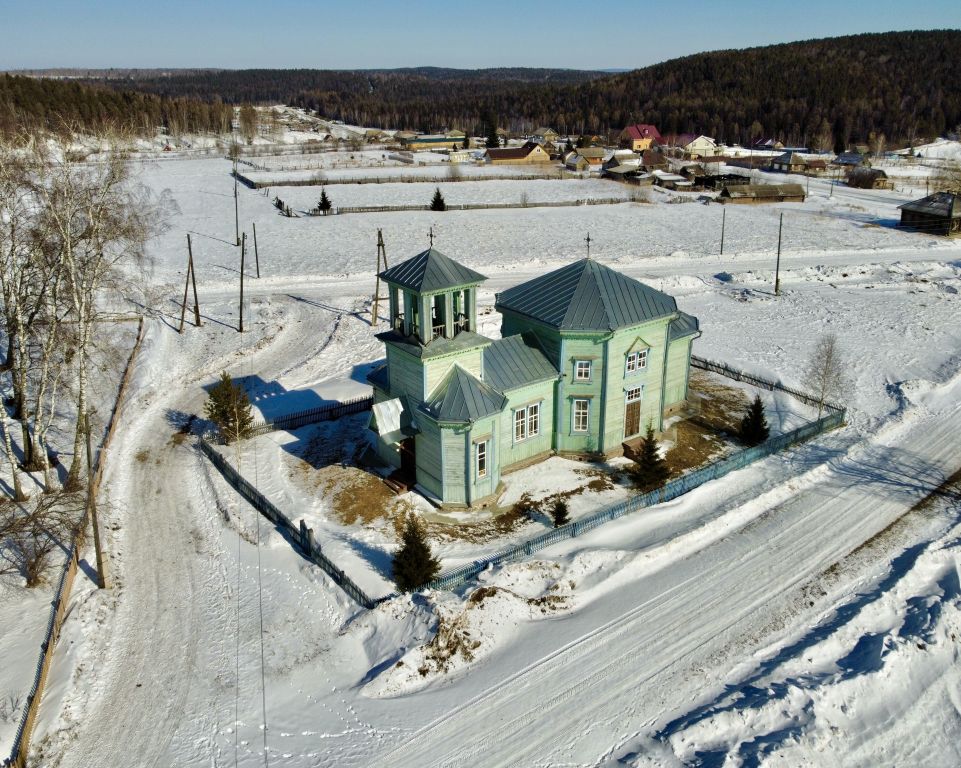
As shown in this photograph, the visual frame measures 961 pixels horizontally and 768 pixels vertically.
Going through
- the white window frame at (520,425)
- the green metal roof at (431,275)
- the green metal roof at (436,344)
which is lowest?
the white window frame at (520,425)

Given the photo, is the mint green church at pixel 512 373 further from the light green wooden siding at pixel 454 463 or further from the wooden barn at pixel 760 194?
the wooden barn at pixel 760 194

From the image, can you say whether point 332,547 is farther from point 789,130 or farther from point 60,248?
point 789,130

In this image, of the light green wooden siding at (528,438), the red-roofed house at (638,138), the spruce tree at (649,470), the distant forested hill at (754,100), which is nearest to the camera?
the spruce tree at (649,470)

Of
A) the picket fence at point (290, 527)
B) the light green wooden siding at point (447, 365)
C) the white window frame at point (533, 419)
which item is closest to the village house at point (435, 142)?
the white window frame at point (533, 419)

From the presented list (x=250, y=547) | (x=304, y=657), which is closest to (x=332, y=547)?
(x=250, y=547)

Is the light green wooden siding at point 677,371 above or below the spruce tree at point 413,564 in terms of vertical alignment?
above

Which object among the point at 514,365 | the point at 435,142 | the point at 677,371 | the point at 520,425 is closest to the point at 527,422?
the point at 520,425

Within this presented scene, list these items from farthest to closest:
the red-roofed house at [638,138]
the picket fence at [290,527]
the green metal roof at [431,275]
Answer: the red-roofed house at [638,138], the green metal roof at [431,275], the picket fence at [290,527]
